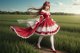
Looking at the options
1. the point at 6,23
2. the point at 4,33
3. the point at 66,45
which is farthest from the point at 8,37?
the point at 66,45

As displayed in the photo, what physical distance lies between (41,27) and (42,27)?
16mm

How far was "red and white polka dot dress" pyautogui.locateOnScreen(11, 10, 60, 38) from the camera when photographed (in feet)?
9.77

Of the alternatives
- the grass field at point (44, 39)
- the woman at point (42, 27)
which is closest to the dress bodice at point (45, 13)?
the woman at point (42, 27)

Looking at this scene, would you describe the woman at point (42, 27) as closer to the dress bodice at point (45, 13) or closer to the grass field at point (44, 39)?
the dress bodice at point (45, 13)

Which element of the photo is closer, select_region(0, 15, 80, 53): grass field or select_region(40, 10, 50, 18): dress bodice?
select_region(0, 15, 80, 53): grass field

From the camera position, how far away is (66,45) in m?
3.04

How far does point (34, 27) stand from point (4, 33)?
634mm

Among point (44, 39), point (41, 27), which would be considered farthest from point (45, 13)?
point (44, 39)

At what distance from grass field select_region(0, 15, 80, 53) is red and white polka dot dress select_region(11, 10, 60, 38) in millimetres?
117

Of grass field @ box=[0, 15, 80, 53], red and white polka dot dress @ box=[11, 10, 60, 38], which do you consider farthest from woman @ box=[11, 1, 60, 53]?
grass field @ box=[0, 15, 80, 53]

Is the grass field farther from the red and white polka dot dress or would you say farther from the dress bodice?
the dress bodice

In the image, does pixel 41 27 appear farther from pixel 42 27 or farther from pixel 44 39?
pixel 44 39

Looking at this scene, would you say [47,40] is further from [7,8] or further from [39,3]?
[7,8]

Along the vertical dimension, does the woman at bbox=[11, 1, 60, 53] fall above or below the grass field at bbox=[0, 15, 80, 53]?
above
